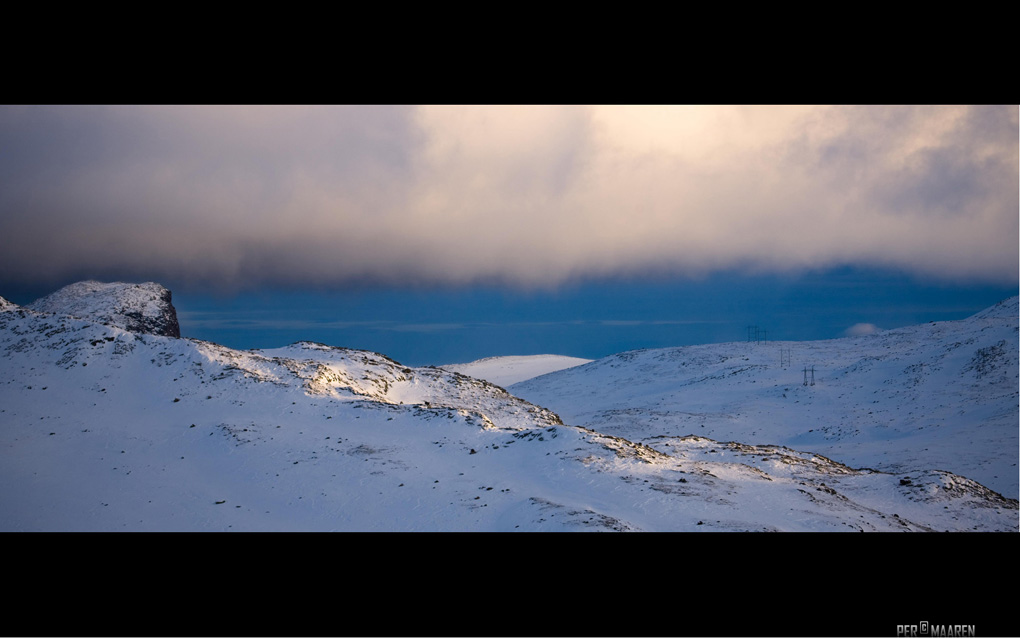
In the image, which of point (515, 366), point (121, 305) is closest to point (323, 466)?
point (121, 305)

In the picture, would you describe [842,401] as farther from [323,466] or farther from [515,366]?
[515,366]

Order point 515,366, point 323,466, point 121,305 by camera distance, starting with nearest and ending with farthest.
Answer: point 323,466
point 121,305
point 515,366

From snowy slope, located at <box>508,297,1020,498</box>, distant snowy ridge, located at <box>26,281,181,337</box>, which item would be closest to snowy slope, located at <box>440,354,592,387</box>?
snowy slope, located at <box>508,297,1020,498</box>

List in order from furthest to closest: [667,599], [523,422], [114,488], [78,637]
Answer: [523,422], [114,488], [667,599], [78,637]

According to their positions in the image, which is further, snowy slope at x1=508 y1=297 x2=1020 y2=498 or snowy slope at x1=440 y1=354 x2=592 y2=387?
snowy slope at x1=440 y1=354 x2=592 y2=387

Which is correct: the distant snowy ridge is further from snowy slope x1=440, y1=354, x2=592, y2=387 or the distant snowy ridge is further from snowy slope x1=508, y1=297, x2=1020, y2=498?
snowy slope x1=440, y1=354, x2=592, y2=387
